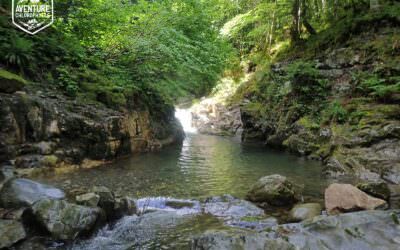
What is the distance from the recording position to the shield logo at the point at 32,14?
10.1 m

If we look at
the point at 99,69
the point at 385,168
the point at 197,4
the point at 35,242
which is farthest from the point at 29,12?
the point at 385,168

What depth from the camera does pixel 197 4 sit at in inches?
566

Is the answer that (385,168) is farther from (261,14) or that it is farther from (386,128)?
(261,14)

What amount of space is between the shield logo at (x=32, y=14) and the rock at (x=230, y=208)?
7.90 meters

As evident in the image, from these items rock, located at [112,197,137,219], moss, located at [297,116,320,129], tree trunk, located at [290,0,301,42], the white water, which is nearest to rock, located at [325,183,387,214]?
rock, located at [112,197,137,219]

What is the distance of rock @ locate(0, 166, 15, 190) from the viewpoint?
6059 millimetres

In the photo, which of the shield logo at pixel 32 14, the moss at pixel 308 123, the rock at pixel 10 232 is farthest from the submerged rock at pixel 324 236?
the shield logo at pixel 32 14

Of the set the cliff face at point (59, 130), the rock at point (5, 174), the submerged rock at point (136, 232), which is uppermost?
the cliff face at point (59, 130)

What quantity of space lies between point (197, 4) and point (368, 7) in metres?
8.71

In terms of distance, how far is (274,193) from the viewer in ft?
22.5

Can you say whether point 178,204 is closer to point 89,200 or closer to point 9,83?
point 89,200

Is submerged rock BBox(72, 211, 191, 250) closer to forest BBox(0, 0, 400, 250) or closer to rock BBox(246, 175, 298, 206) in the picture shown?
forest BBox(0, 0, 400, 250)

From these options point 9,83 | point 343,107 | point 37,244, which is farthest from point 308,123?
point 37,244

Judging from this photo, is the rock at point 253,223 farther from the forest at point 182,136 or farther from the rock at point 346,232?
the rock at point 346,232
